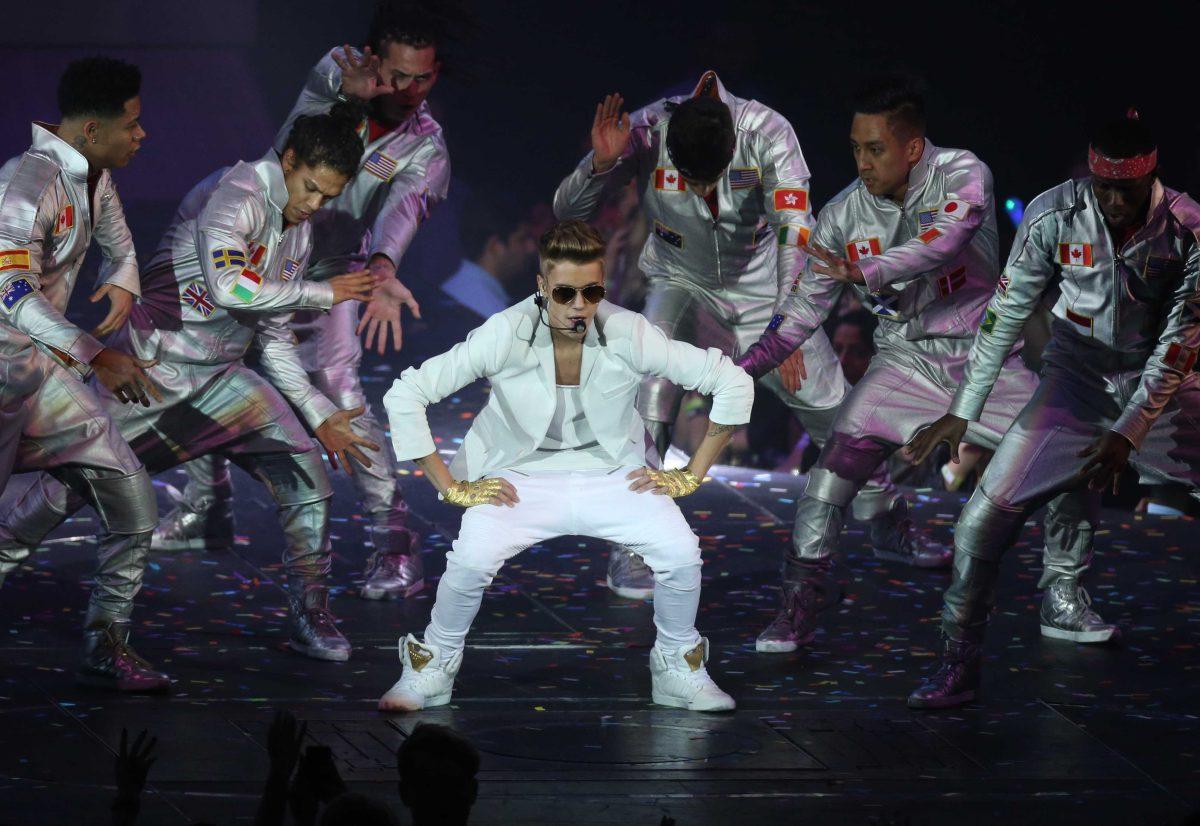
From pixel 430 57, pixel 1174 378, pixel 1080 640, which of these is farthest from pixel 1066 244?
pixel 430 57

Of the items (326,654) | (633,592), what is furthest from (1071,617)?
(326,654)

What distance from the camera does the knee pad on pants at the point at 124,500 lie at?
5543 millimetres

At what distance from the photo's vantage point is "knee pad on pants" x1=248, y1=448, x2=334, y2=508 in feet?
20.2

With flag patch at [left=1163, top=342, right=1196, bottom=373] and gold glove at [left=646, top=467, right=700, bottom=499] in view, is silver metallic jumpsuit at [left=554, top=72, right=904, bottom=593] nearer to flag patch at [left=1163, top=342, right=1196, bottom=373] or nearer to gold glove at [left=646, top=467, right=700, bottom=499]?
gold glove at [left=646, top=467, right=700, bottom=499]

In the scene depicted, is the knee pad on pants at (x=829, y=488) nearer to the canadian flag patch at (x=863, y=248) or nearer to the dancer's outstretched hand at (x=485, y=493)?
the canadian flag patch at (x=863, y=248)

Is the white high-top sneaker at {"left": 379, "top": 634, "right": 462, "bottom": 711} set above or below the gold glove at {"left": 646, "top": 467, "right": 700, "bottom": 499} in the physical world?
below

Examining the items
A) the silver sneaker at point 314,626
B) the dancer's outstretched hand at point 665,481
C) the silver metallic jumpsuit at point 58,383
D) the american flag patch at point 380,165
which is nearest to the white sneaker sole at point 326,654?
the silver sneaker at point 314,626

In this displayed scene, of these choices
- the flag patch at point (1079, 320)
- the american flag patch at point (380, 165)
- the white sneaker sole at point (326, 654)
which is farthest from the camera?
the american flag patch at point (380, 165)

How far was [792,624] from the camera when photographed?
630cm

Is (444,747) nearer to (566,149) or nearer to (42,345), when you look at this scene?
(42,345)

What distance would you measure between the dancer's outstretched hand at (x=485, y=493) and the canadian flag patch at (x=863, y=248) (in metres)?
1.83

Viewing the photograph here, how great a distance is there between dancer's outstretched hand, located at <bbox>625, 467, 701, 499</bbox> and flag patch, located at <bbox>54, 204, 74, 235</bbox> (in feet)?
6.23

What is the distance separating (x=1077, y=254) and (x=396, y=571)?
282 cm

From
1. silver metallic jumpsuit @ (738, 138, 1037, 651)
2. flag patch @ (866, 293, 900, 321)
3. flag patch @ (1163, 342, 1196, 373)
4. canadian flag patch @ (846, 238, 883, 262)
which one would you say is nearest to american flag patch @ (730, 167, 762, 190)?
silver metallic jumpsuit @ (738, 138, 1037, 651)
